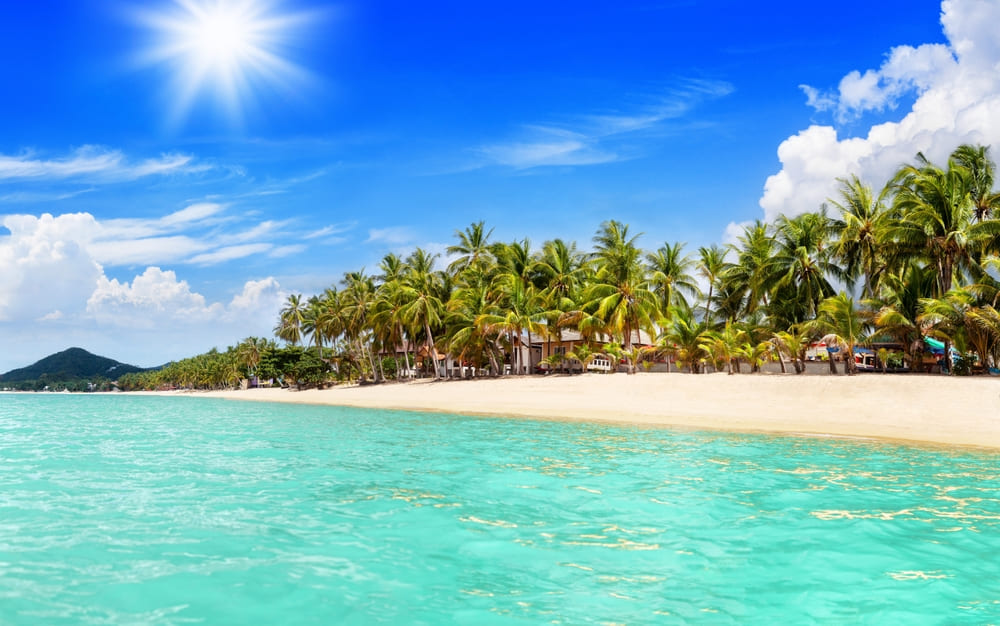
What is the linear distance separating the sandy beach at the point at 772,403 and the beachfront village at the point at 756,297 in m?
4.36

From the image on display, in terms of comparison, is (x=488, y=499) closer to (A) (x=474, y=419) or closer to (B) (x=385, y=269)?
(A) (x=474, y=419)

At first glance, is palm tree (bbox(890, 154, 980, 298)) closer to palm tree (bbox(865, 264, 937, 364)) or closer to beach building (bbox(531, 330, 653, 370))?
palm tree (bbox(865, 264, 937, 364))

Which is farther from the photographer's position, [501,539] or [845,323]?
[845,323]

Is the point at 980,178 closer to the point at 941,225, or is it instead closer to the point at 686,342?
the point at 941,225

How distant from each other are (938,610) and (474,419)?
22.7m

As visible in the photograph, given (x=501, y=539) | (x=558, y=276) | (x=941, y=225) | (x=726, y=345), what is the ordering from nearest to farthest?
(x=501, y=539) < (x=941, y=225) < (x=726, y=345) < (x=558, y=276)

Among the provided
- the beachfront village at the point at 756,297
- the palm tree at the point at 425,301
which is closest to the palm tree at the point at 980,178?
the beachfront village at the point at 756,297

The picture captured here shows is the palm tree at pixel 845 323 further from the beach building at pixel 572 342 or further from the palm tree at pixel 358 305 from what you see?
the palm tree at pixel 358 305

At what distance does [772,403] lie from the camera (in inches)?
1040

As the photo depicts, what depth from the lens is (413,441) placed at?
18.6 metres

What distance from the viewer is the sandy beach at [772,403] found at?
814 inches

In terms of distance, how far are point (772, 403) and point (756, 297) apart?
56.4ft

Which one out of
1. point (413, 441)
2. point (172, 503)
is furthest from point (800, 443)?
point (172, 503)

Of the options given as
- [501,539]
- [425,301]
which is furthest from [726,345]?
[501,539]
